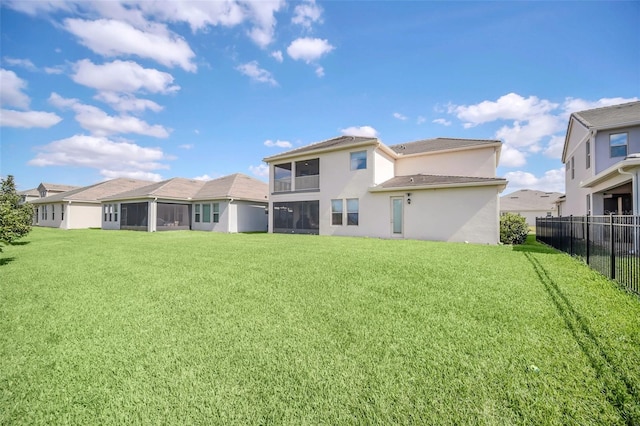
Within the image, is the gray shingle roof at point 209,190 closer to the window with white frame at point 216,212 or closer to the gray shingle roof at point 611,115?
the window with white frame at point 216,212

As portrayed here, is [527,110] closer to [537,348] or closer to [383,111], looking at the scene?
[383,111]

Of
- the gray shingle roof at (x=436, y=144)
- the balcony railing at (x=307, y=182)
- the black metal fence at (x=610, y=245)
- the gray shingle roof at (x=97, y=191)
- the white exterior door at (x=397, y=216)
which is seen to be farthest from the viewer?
the gray shingle roof at (x=97, y=191)

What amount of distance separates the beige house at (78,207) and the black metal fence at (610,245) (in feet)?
130

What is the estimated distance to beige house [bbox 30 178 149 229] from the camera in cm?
2947

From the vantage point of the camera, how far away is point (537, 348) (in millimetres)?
3391

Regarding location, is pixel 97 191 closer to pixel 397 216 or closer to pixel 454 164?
pixel 397 216

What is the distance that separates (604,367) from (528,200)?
50.9 meters

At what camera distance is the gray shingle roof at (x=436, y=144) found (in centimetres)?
1766

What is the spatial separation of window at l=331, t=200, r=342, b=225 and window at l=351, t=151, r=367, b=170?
251cm

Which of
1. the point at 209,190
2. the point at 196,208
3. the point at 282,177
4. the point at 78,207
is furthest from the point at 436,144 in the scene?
the point at 78,207

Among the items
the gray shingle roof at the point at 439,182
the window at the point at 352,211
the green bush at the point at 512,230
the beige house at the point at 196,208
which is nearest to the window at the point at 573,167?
the green bush at the point at 512,230

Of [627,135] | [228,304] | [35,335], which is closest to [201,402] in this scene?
[228,304]

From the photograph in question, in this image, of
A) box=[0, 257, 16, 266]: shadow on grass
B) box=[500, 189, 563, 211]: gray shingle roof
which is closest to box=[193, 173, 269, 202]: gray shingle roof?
box=[0, 257, 16, 266]: shadow on grass

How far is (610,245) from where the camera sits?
6352 millimetres
